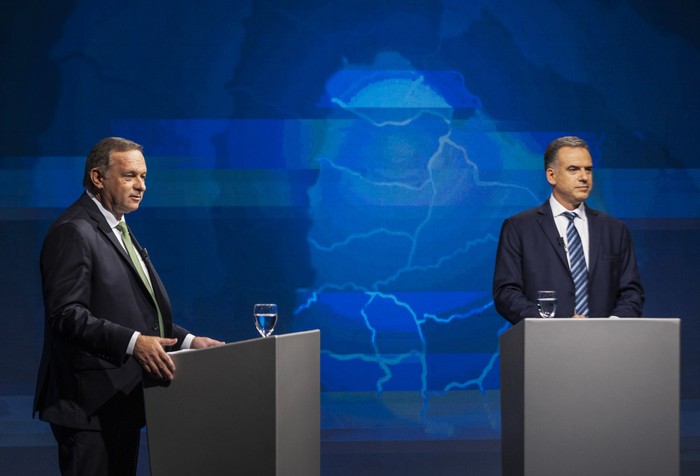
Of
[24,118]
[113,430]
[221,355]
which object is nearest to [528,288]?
[221,355]

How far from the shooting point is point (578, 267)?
3305 mm

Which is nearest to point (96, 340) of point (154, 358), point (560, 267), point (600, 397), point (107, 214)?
point (154, 358)

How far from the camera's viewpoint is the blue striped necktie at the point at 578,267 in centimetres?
328

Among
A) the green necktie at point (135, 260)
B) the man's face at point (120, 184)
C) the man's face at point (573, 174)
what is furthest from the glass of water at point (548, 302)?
the man's face at point (120, 184)

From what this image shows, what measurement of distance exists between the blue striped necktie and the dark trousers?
1.67 meters

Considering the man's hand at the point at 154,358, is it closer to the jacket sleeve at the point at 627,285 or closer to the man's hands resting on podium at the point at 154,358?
the man's hands resting on podium at the point at 154,358

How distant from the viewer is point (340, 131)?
498cm

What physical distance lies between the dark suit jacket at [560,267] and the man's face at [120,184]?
4.51ft

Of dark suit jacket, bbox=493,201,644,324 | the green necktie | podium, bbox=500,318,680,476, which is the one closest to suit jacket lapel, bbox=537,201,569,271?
dark suit jacket, bbox=493,201,644,324

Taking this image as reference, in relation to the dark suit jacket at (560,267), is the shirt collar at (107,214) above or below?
above

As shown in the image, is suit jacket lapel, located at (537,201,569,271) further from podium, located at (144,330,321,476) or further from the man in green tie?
the man in green tie

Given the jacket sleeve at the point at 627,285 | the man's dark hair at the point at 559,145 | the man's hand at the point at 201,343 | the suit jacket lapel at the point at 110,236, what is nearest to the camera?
the suit jacket lapel at the point at 110,236

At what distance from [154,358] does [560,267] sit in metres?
1.60

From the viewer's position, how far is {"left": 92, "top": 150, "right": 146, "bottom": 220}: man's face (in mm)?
2773
